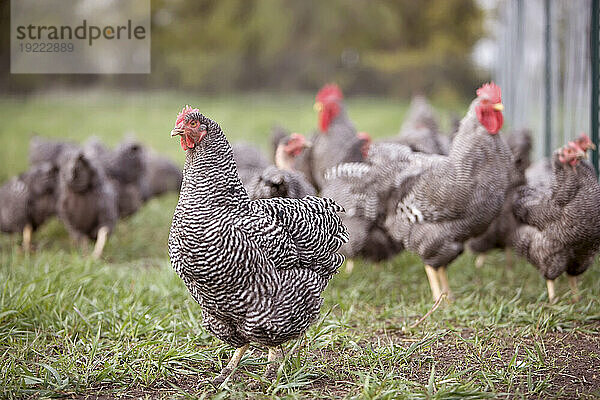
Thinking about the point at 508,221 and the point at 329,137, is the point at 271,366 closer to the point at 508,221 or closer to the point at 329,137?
the point at 508,221

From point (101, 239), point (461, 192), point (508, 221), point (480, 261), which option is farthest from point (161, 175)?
point (461, 192)

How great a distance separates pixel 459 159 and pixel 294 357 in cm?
213

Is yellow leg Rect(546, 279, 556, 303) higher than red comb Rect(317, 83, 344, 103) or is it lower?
lower

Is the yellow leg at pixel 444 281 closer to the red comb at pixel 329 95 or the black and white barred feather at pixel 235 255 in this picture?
the black and white barred feather at pixel 235 255

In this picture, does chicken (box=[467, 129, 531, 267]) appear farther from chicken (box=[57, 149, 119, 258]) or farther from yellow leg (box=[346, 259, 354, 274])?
chicken (box=[57, 149, 119, 258])

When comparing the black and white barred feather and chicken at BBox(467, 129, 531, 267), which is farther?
chicken at BBox(467, 129, 531, 267)

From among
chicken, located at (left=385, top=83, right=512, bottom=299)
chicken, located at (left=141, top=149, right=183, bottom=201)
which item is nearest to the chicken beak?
chicken, located at (left=385, top=83, right=512, bottom=299)

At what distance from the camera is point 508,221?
530cm

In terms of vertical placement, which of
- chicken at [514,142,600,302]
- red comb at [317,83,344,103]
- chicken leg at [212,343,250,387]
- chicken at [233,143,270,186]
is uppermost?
red comb at [317,83,344,103]

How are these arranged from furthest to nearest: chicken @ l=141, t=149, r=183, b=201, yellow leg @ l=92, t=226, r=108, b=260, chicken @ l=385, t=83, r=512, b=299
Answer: chicken @ l=141, t=149, r=183, b=201 < yellow leg @ l=92, t=226, r=108, b=260 < chicken @ l=385, t=83, r=512, b=299

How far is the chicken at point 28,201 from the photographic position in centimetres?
651

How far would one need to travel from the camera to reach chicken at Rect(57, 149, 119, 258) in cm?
602

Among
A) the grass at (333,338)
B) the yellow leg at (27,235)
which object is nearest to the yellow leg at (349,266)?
the grass at (333,338)

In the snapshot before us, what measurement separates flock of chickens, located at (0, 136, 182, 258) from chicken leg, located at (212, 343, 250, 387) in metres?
3.31
